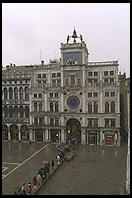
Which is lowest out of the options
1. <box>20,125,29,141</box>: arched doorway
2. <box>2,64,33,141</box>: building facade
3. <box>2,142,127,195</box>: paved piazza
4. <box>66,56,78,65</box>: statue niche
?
<box>2,142,127,195</box>: paved piazza

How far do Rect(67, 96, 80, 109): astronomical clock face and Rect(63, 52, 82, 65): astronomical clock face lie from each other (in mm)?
8198

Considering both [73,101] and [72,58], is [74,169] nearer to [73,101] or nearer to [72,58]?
[73,101]

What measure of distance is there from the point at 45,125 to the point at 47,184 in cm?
2380

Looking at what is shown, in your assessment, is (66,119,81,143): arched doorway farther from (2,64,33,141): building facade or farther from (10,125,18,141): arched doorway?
(10,125,18,141): arched doorway

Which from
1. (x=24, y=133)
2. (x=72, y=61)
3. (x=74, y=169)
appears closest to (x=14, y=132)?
(x=24, y=133)

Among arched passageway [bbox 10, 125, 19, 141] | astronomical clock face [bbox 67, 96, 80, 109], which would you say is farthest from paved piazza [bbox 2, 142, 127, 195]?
astronomical clock face [bbox 67, 96, 80, 109]

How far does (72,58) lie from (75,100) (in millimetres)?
9883

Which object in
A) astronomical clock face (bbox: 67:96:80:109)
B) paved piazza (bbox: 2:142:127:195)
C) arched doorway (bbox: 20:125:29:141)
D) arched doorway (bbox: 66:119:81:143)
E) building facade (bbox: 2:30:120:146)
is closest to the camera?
paved piazza (bbox: 2:142:127:195)

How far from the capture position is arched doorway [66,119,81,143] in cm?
4991

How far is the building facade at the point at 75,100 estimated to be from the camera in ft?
157

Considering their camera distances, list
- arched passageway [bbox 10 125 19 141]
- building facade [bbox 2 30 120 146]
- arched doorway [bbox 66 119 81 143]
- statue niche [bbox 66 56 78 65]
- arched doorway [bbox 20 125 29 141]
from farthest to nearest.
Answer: arched passageway [bbox 10 125 19 141]
arched doorway [bbox 20 125 29 141]
arched doorway [bbox 66 119 81 143]
statue niche [bbox 66 56 78 65]
building facade [bbox 2 30 120 146]

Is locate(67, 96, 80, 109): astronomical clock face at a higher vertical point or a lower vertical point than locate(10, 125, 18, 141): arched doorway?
higher

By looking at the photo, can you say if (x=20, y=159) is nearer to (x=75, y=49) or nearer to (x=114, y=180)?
(x=114, y=180)

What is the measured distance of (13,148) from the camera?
46.3 m
